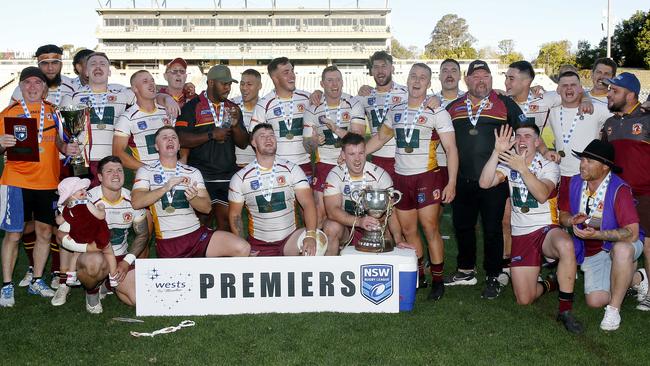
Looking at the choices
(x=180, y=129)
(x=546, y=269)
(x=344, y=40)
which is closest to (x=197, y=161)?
(x=180, y=129)

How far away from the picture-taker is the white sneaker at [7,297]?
5.77m

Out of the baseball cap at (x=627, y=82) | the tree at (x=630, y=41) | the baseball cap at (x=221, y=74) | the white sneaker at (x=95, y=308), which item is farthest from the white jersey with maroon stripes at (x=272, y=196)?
the tree at (x=630, y=41)

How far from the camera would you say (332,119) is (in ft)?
22.0

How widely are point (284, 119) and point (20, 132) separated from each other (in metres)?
2.48

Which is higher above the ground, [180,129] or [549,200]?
[180,129]

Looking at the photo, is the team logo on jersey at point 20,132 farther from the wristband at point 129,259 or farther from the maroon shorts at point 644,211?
the maroon shorts at point 644,211

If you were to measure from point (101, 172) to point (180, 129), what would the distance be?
101 centimetres

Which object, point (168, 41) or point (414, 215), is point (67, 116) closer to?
point (414, 215)

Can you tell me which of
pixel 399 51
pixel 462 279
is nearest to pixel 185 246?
pixel 462 279

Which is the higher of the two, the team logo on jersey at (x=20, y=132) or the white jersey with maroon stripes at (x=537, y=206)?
the team logo on jersey at (x=20, y=132)

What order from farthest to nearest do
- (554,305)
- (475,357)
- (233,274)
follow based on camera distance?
(554,305), (233,274), (475,357)

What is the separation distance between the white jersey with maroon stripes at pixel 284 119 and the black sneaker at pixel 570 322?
9.72ft

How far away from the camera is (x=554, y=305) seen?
18.8ft

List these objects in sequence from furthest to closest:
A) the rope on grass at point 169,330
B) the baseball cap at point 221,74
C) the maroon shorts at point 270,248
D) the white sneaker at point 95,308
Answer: the baseball cap at point 221,74 < the maroon shorts at point 270,248 < the white sneaker at point 95,308 < the rope on grass at point 169,330
